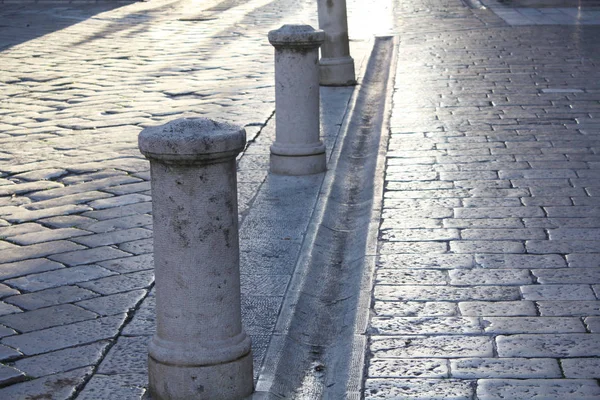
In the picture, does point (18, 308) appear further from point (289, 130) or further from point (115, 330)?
point (289, 130)

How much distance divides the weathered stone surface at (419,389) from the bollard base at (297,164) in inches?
119

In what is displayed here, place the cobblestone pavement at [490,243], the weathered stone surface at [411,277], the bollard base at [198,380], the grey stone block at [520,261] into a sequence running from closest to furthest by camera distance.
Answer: the bollard base at [198,380], the cobblestone pavement at [490,243], the weathered stone surface at [411,277], the grey stone block at [520,261]

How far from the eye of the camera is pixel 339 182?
645 cm

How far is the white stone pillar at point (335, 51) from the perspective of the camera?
10.1 m

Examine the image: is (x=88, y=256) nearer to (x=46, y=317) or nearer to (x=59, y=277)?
(x=59, y=277)

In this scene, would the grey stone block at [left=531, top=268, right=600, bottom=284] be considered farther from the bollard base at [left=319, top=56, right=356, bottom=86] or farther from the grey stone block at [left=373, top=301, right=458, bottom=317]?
the bollard base at [left=319, top=56, right=356, bottom=86]

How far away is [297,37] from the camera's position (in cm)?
621

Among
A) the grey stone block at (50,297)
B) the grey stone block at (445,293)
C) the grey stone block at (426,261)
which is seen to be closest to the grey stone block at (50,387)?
the grey stone block at (50,297)

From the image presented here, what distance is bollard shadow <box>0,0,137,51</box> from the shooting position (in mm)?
15000

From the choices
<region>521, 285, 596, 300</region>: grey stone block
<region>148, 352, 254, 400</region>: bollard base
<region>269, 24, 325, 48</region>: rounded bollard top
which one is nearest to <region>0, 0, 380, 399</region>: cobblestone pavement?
<region>148, 352, 254, 400</region>: bollard base

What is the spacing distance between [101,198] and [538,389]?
3267 mm

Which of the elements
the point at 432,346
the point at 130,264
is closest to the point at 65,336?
the point at 130,264

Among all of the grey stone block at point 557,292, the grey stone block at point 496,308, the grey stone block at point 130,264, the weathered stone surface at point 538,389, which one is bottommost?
the grey stone block at point 557,292

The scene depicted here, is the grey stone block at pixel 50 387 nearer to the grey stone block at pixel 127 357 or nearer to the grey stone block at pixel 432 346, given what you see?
the grey stone block at pixel 127 357
